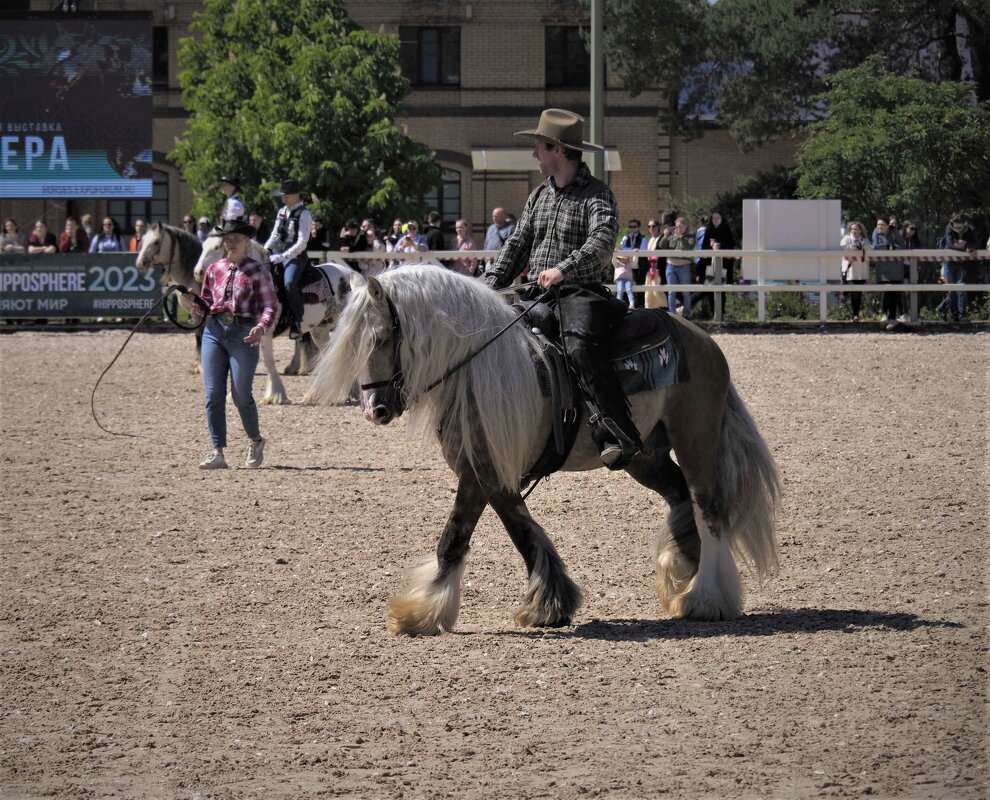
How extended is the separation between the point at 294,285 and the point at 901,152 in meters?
17.1

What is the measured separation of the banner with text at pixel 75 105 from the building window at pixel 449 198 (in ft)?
53.4

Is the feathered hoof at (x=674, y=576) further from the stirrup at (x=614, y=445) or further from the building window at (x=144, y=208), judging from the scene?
the building window at (x=144, y=208)

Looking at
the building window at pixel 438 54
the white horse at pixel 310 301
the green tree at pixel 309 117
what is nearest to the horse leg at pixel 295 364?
the white horse at pixel 310 301

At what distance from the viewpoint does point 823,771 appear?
507 centimetres

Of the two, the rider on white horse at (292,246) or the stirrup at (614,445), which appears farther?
the rider on white horse at (292,246)

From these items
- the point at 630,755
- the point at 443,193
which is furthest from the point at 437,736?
the point at 443,193

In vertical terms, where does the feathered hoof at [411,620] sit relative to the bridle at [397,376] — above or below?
below

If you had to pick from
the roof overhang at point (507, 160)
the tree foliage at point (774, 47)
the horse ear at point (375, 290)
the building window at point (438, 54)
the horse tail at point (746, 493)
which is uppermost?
the building window at point (438, 54)

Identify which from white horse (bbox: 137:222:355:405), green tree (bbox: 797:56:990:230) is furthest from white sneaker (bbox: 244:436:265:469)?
green tree (bbox: 797:56:990:230)

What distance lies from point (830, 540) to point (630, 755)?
4229 mm

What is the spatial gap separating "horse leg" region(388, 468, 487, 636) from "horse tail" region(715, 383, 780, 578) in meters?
1.35

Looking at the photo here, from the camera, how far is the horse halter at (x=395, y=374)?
682 centimetres

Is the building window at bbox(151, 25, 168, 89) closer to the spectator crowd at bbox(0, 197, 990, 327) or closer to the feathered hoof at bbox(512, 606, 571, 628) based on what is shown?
the spectator crowd at bbox(0, 197, 990, 327)

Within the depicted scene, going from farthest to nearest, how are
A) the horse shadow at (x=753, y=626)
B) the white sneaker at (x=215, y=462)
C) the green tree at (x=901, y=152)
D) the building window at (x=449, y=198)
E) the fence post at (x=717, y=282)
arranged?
1. the building window at (x=449, y=198)
2. the green tree at (x=901, y=152)
3. the fence post at (x=717, y=282)
4. the white sneaker at (x=215, y=462)
5. the horse shadow at (x=753, y=626)
